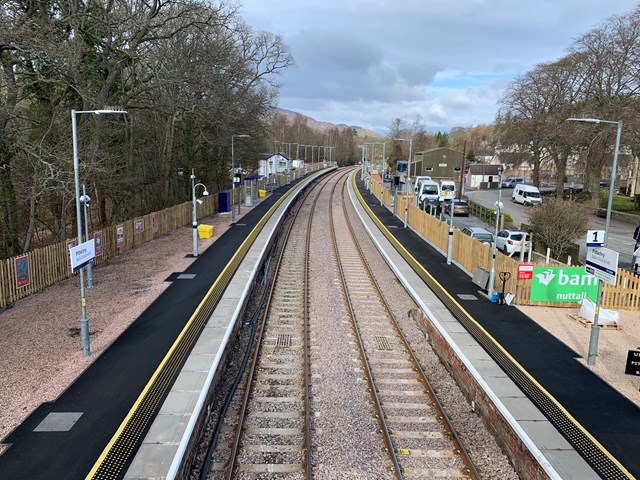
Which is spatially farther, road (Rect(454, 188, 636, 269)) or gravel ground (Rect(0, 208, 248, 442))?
road (Rect(454, 188, 636, 269))

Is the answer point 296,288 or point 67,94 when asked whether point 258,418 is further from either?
point 67,94

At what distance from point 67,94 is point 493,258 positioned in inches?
880

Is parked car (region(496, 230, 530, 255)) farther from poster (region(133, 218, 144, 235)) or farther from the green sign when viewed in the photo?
poster (region(133, 218, 144, 235))

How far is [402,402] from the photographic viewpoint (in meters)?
11.2

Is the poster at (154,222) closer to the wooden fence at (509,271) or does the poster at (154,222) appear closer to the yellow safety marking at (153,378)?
the yellow safety marking at (153,378)

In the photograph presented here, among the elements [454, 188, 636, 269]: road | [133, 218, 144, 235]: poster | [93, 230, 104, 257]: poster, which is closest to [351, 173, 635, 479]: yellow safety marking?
[454, 188, 636, 269]: road

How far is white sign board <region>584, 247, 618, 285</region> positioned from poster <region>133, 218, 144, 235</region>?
22.0m

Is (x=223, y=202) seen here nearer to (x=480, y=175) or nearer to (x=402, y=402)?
(x=402, y=402)

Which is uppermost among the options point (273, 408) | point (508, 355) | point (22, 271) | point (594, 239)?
point (594, 239)

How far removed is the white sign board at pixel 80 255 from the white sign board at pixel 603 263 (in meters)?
12.6

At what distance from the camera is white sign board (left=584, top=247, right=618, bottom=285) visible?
11.5m

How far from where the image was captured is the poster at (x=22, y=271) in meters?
16.7

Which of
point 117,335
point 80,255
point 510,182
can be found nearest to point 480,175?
point 510,182

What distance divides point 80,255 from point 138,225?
50.6 feet
